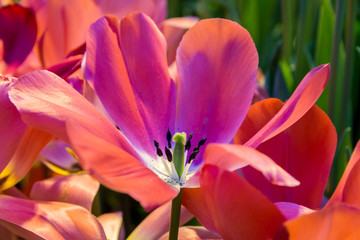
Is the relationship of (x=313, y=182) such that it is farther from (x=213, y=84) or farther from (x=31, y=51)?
(x=31, y=51)

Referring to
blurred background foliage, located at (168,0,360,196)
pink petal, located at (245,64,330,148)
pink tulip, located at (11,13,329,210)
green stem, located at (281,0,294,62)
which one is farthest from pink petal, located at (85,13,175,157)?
green stem, located at (281,0,294,62)

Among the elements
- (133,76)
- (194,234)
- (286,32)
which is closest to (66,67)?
(133,76)

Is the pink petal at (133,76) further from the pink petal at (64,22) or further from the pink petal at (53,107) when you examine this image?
the pink petal at (64,22)

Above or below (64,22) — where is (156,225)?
below

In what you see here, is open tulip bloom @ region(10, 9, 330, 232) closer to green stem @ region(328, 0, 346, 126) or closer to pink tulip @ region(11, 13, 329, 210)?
pink tulip @ region(11, 13, 329, 210)

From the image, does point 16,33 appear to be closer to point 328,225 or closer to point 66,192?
point 66,192

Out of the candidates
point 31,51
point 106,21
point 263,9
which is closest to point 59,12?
point 31,51

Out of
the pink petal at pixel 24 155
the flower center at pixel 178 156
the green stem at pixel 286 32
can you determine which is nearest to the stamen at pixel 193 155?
the flower center at pixel 178 156
